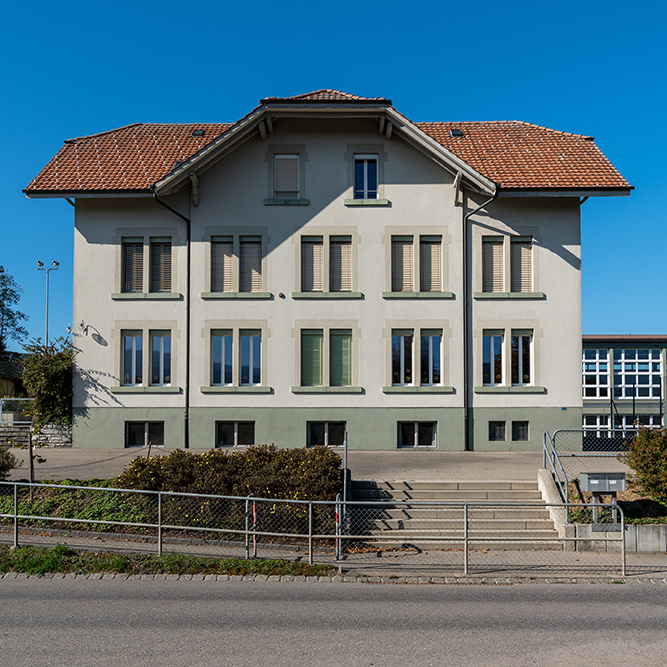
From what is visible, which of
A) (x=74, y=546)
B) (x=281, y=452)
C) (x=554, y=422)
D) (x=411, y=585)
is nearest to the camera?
(x=411, y=585)

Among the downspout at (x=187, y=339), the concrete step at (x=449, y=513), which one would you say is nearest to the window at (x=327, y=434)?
the downspout at (x=187, y=339)

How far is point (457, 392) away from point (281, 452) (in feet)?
27.6

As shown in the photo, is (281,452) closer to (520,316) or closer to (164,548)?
(164,548)

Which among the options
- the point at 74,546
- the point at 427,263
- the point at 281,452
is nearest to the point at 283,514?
the point at 281,452

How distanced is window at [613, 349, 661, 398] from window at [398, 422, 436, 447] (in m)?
23.9

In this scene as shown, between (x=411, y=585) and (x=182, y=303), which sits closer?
(x=411, y=585)

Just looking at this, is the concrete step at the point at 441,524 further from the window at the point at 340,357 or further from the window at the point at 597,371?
the window at the point at 597,371

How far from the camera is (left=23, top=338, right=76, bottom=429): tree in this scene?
2033cm

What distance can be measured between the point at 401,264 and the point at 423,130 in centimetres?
499

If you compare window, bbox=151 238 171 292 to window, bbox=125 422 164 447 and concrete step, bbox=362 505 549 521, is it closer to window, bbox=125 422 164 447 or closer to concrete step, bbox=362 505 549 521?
window, bbox=125 422 164 447

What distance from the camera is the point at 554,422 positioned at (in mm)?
20406

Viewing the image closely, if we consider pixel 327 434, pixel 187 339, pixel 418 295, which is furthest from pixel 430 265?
pixel 187 339

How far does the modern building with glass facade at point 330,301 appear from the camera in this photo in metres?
20.5

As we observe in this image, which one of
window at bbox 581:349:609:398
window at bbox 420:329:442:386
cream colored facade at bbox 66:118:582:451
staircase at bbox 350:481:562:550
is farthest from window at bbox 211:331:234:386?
window at bbox 581:349:609:398
